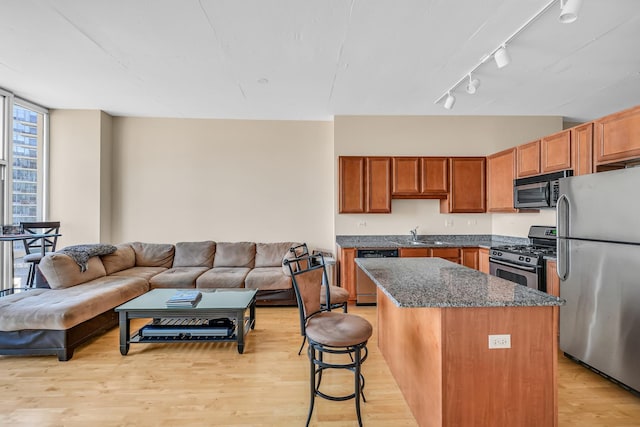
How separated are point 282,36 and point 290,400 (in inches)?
117

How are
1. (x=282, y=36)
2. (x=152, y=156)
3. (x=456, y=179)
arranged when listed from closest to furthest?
1. (x=282, y=36)
2. (x=456, y=179)
3. (x=152, y=156)

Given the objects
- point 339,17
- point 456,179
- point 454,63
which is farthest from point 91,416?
point 456,179

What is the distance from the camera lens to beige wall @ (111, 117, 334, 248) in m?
4.88

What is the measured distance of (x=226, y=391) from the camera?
2256mm

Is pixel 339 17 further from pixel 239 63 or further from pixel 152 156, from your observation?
pixel 152 156

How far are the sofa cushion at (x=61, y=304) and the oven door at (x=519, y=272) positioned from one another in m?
4.45

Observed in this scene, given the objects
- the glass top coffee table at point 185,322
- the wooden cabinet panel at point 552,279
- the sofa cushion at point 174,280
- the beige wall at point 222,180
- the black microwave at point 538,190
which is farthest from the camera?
the beige wall at point 222,180

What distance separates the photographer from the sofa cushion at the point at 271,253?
461 centimetres

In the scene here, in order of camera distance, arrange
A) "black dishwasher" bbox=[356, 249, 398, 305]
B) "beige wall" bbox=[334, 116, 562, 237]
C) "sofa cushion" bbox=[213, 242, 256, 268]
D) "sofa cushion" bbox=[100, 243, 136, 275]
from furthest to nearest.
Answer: "beige wall" bbox=[334, 116, 562, 237] < "sofa cushion" bbox=[213, 242, 256, 268] < "black dishwasher" bbox=[356, 249, 398, 305] < "sofa cushion" bbox=[100, 243, 136, 275]

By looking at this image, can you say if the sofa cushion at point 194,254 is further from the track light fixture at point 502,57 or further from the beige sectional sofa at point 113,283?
the track light fixture at point 502,57

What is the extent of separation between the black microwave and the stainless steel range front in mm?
487

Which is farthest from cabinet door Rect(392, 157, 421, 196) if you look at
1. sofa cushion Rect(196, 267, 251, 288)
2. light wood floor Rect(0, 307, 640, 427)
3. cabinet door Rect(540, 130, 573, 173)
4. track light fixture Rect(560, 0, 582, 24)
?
track light fixture Rect(560, 0, 582, 24)

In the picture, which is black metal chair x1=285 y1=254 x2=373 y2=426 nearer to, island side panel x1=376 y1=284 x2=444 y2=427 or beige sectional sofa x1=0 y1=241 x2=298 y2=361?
island side panel x1=376 y1=284 x2=444 y2=427

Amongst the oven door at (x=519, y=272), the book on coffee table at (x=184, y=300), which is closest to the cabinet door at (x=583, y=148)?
the oven door at (x=519, y=272)
